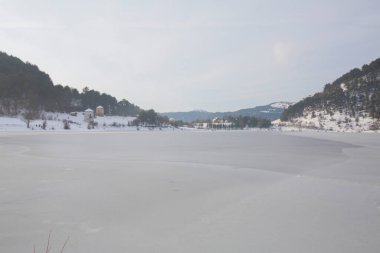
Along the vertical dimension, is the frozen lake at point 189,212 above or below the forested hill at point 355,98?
below

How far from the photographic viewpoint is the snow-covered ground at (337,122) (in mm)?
117625

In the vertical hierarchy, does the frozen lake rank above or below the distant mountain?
below

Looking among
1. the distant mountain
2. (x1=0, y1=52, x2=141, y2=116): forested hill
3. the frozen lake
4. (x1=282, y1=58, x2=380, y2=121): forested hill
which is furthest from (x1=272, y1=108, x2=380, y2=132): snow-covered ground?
the frozen lake

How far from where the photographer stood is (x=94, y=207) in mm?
5930

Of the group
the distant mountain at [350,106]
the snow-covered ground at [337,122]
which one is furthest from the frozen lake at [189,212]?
the distant mountain at [350,106]

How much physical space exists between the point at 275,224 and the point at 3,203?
5147 mm

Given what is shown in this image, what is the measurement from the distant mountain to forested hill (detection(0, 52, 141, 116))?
9671 centimetres

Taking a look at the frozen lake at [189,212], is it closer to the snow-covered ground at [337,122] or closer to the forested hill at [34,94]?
the forested hill at [34,94]

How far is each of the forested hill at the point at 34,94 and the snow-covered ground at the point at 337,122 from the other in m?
93.3

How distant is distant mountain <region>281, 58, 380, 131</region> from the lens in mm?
124588

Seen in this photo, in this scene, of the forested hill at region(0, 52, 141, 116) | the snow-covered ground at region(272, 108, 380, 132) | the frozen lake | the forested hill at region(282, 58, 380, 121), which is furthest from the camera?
the forested hill at region(282, 58, 380, 121)

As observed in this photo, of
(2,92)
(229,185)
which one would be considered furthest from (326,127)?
(229,185)

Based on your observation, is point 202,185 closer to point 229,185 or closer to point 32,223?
point 229,185

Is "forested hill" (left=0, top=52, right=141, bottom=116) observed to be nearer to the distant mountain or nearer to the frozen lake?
the frozen lake
